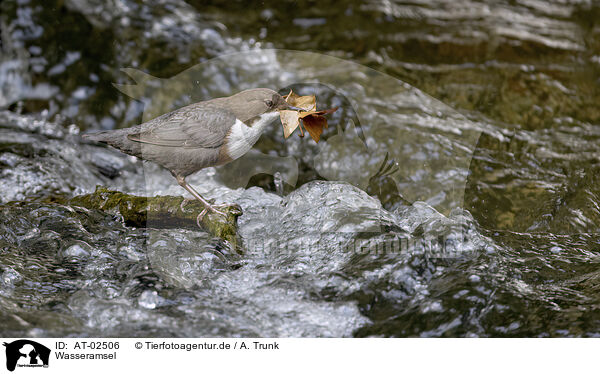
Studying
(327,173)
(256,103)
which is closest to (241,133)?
(256,103)

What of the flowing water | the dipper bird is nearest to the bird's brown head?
the dipper bird

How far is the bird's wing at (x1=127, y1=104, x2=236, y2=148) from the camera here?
236 centimetres

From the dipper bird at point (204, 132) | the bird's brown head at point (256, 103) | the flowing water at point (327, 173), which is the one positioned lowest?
the flowing water at point (327, 173)

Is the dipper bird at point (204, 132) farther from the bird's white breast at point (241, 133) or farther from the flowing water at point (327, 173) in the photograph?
the flowing water at point (327, 173)

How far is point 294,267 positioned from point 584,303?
1251 mm

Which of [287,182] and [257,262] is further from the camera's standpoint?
[287,182]

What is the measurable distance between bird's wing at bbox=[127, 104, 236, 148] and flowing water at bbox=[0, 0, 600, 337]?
0.49 meters

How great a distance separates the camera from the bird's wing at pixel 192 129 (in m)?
2.36

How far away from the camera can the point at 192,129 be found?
7.79ft

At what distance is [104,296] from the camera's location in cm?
227

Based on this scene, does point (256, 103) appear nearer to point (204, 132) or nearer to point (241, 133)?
point (241, 133)

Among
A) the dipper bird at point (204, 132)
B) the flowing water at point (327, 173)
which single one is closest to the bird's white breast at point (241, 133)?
the dipper bird at point (204, 132)
